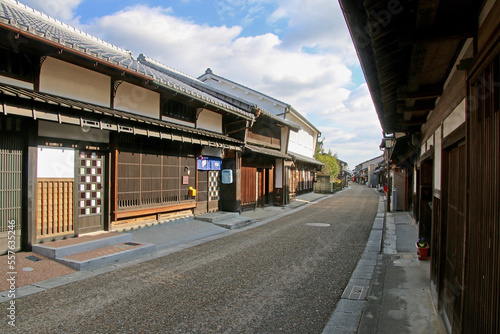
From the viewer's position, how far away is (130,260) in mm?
7625

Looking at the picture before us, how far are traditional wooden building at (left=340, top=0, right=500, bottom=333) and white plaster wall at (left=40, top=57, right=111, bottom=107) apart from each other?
315 inches

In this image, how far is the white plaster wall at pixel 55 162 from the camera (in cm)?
788

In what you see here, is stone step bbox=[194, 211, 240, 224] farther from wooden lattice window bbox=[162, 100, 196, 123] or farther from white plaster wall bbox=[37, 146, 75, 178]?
white plaster wall bbox=[37, 146, 75, 178]

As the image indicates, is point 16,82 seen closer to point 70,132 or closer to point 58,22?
point 70,132

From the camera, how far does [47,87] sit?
7.77m

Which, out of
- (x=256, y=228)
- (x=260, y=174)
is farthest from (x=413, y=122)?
(x=260, y=174)

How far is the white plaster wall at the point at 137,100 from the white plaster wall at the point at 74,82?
1.57ft

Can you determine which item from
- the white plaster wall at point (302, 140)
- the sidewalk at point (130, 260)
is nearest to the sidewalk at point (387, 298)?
the sidewalk at point (130, 260)

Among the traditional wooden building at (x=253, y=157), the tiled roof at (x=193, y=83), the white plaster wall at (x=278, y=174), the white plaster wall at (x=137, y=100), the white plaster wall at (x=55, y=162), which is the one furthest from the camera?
the white plaster wall at (x=278, y=174)

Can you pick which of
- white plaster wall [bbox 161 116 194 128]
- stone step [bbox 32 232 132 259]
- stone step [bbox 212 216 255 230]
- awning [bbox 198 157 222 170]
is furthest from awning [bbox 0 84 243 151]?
stone step [bbox 212 216 255 230]

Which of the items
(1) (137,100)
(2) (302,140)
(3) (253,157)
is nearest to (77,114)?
(1) (137,100)

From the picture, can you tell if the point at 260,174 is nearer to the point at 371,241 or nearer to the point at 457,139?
the point at 371,241

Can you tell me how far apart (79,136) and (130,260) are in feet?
13.6

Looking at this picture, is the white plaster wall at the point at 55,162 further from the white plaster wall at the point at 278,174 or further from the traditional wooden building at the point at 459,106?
the white plaster wall at the point at 278,174
